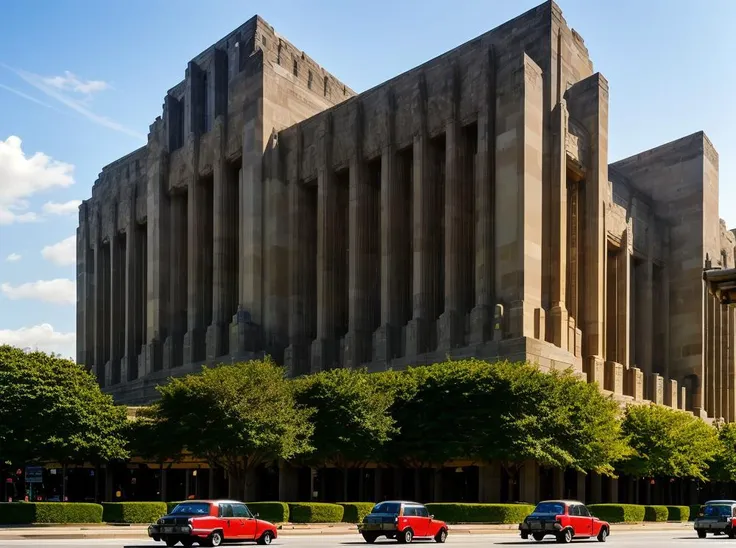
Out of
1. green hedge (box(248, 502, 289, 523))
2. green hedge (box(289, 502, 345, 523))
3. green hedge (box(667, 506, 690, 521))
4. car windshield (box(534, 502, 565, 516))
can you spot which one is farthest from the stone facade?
car windshield (box(534, 502, 565, 516))

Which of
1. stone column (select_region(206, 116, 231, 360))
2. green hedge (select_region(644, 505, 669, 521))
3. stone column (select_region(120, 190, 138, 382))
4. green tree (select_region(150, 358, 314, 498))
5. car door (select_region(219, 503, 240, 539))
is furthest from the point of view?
stone column (select_region(120, 190, 138, 382))

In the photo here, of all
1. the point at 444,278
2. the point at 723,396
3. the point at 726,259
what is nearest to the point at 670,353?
the point at 723,396

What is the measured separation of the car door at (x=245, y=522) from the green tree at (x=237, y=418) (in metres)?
20.4

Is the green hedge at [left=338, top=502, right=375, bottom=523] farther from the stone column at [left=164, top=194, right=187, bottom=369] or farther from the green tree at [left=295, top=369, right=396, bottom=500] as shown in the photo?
the stone column at [left=164, top=194, right=187, bottom=369]

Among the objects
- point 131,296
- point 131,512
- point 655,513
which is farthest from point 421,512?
point 131,296

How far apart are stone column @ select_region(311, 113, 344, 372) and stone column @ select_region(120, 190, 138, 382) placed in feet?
88.1

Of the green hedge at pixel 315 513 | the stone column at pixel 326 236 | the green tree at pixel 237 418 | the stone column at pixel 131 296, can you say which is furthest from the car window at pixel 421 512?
the stone column at pixel 131 296

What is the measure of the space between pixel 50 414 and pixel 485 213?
31.2 meters

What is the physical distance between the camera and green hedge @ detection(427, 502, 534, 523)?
1804 inches

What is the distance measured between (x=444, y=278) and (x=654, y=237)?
28.7 m

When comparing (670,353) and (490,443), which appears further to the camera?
(670,353)

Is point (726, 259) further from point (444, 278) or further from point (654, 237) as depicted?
point (444, 278)

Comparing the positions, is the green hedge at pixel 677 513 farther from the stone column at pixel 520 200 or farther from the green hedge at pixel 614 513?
the stone column at pixel 520 200

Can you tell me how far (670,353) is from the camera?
90.0 m
